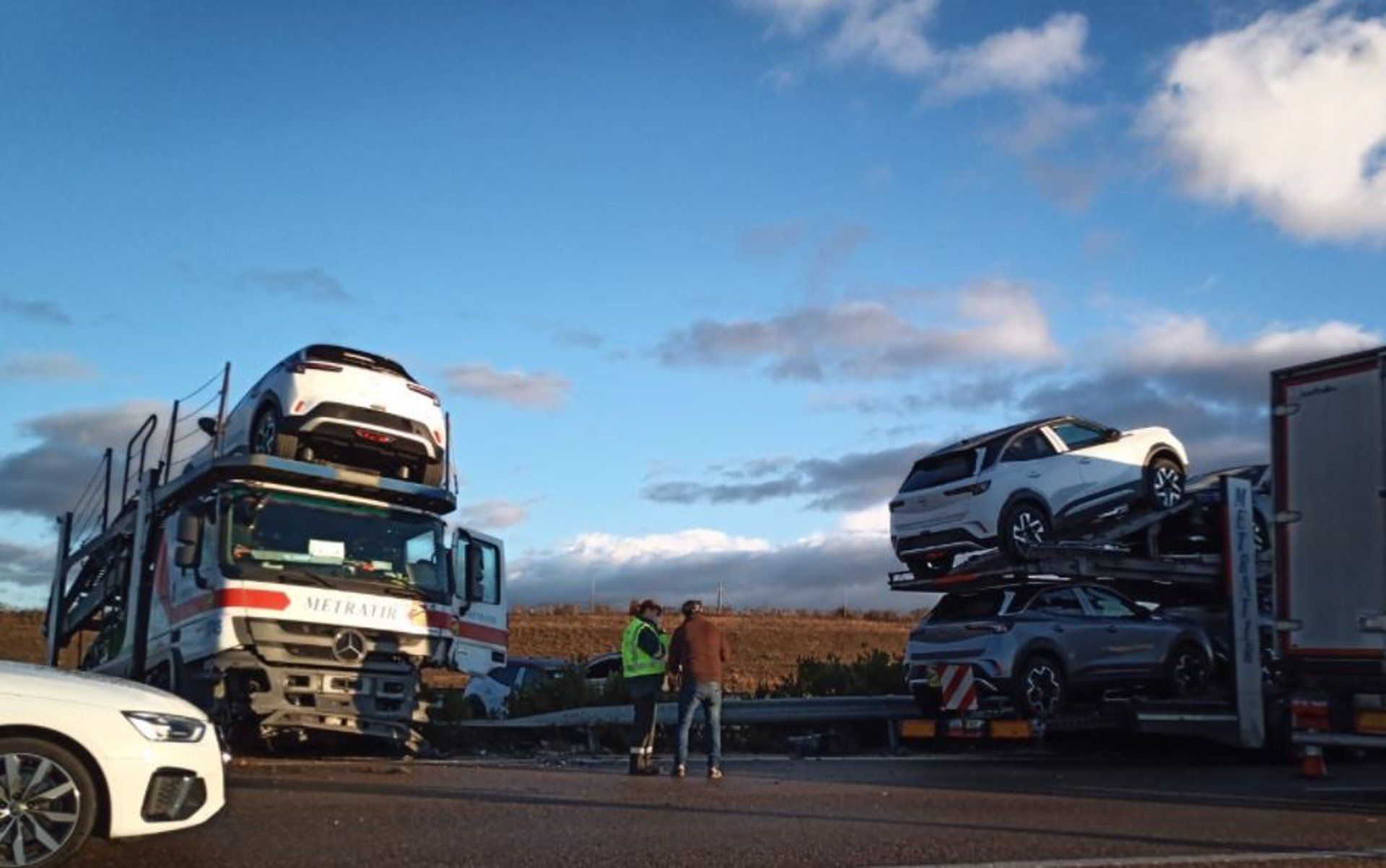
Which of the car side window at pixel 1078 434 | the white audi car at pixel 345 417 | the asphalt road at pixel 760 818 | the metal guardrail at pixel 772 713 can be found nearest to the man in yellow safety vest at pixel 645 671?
the asphalt road at pixel 760 818

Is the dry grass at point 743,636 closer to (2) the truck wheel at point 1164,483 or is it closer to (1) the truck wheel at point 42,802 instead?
(2) the truck wheel at point 1164,483

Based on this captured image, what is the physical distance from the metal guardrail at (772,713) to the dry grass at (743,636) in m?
11.4

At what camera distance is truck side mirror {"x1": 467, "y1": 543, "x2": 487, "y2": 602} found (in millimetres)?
14164

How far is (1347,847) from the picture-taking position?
836 cm

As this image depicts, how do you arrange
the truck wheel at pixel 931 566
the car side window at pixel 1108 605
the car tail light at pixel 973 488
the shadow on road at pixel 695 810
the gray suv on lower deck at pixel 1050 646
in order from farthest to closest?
1. the truck wheel at pixel 931 566
2. the car side window at pixel 1108 605
3. the car tail light at pixel 973 488
4. the gray suv on lower deck at pixel 1050 646
5. the shadow on road at pixel 695 810

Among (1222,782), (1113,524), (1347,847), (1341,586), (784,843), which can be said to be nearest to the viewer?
(784,843)

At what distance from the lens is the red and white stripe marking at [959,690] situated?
1479cm

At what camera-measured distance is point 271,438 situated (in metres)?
13.7

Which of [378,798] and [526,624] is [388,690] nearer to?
[378,798]

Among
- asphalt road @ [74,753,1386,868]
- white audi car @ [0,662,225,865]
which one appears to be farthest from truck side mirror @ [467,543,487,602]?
white audi car @ [0,662,225,865]

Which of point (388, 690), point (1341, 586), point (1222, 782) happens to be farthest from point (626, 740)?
point (1341, 586)

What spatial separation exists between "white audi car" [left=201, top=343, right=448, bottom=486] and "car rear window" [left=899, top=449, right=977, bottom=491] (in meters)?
5.48

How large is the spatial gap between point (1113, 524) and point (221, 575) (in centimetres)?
983

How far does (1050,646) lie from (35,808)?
11091 millimetres
